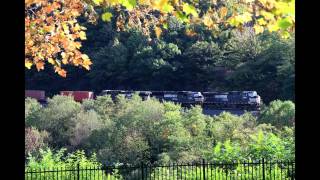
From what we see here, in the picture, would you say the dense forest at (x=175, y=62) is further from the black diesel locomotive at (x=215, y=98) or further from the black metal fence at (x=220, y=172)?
the black metal fence at (x=220, y=172)

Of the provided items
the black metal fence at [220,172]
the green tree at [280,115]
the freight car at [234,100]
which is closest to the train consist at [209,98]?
the freight car at [234,100]

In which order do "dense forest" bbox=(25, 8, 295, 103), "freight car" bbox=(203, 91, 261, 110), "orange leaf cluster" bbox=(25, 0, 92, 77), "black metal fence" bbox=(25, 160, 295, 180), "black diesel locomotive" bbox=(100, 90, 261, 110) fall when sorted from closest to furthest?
1. "orange leaf cluster" bbox=(25, 0, 92, 77)
2. "black metal fence" bbox=(25, 160, 295, 180)
3. "freight car" bbox=(203, 91, 261, 110)
4. "black diesel locomotive" bbox=(100, 90, 261, 110)
5. "dense forest" bbox=(25, 8, 295, 103)

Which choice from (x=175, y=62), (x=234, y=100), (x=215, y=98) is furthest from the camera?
(x=175, y=62)

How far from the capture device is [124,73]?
6894cm

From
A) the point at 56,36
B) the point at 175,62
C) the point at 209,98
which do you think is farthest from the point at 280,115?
the point at 175,62

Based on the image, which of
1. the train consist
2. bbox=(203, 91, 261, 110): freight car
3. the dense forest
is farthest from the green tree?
the dense forest

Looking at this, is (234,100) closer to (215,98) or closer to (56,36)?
(215,98)

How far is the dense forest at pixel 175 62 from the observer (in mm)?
61938

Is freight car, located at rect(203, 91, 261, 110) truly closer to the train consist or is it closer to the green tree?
the train consist

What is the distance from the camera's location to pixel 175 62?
67.9 metres

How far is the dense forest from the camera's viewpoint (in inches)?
2438

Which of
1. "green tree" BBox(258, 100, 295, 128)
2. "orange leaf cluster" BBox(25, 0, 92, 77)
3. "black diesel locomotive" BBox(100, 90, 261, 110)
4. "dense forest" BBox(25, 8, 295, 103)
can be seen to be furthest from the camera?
"dense forest" BBox(25, 8, 295, 103)

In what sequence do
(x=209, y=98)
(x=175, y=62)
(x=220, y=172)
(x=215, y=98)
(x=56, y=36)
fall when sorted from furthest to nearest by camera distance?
1. (x=175, y=62)
2. (x=209, y=98)
3. (x=215, y=98)
4. (x=220, y=172)
5. (x=56, y=36)
